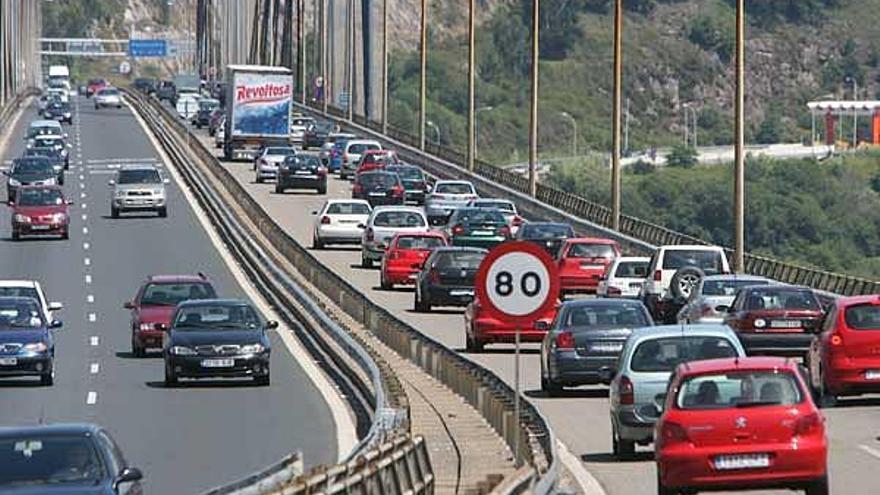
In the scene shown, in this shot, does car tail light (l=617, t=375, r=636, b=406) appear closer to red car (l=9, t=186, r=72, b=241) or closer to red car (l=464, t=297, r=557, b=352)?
red car (l=464, t=297, r=557, b=352)

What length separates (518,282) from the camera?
2202cm

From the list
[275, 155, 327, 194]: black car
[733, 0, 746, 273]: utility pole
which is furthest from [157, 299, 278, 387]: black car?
[275, 155, 327, 194]: black car

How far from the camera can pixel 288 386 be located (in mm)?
39219

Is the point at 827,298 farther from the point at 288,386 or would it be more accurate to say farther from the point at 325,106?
the point at 325,106

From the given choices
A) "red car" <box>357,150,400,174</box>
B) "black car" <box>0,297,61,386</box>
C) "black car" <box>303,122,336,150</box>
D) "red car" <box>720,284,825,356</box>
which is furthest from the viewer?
"black car" <box>303,122,336,150</box>

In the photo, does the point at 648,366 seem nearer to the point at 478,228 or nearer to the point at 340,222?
the point at 478,228

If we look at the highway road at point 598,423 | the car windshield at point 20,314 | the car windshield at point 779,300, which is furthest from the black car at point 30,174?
the car windshield at point 779,300

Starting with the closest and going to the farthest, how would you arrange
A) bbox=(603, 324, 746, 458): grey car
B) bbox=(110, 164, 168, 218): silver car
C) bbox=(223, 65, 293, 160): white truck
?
bbox=(603, 324, 746, 458): grey car < bbox=(110, 164, 168, 218): silver car < bbox=(223, 65, 293, 160): white truck

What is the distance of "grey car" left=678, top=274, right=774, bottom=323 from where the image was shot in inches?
1732

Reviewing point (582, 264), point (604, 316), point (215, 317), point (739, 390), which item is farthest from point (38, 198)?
point (739, 390)

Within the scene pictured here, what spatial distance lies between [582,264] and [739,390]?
117ft

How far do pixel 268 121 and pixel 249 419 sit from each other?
76557mm

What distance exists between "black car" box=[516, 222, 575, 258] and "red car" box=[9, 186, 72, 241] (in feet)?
46.1

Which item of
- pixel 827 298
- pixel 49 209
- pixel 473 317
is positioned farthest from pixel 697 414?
pixel 49 209
